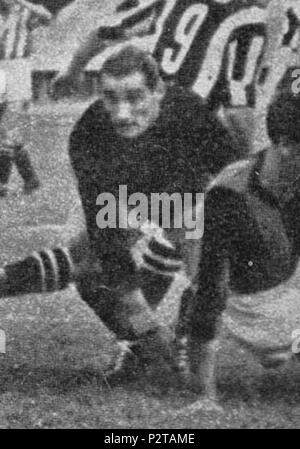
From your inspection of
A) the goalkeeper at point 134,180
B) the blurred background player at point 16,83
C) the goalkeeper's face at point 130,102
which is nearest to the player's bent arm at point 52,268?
the goalkeeper at point 134,180

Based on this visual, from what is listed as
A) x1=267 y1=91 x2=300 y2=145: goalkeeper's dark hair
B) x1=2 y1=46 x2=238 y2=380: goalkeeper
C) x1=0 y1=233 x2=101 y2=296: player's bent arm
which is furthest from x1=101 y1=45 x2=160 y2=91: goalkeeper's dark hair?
x1=0 y1=233 x2=101 y2=296: player's bent arm

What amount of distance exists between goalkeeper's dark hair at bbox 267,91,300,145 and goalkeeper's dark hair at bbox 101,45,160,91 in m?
0.46

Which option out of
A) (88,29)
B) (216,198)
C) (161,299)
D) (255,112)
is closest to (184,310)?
(161,299)

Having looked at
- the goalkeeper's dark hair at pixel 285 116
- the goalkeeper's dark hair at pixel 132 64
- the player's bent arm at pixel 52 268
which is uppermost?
the goalkeeper's dark hair at pixel 132 64

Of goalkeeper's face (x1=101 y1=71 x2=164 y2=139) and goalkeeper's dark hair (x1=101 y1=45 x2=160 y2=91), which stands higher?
goalkeeper's dark hair (x1=101 y1=45 x2=160 y2=91)

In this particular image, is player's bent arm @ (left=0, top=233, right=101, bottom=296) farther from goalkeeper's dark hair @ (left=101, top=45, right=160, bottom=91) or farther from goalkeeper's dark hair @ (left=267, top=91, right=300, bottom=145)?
goalkeeper's dark hair @ (left=267, top=91, right=300, bottom=145)

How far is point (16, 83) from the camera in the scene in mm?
2836

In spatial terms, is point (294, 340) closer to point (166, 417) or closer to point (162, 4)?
point (166, 417)

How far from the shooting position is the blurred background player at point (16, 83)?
280cm

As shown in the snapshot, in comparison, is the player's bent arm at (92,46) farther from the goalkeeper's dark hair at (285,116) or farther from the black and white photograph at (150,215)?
the goalkeeper's dark hair at (285,116)

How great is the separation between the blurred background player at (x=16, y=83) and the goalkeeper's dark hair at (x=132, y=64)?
0.30 meters

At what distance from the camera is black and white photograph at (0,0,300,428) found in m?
2.78

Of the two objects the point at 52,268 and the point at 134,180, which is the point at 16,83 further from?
the point at 52,268

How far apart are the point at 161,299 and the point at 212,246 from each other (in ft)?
0.97
